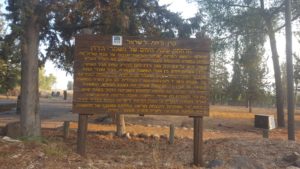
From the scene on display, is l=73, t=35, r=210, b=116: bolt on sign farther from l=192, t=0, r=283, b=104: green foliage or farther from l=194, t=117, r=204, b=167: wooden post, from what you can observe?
l=192, t=0, r=283, b=104: green foliage

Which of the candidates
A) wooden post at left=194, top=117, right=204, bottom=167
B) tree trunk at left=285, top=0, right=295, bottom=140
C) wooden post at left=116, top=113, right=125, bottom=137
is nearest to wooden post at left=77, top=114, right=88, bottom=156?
wooden post at left=194, top=117, right=204, bottom=167

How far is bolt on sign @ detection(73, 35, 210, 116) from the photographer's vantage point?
10758 millimetres

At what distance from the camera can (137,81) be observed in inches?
424

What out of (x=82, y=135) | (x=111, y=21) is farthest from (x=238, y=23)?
(x=82, y=135)

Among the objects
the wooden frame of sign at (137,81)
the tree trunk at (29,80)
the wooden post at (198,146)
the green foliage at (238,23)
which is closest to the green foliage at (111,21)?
the tree trunk at (29,80)

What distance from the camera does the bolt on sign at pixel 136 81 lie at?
10758 millimetres

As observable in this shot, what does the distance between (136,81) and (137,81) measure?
0.08ft

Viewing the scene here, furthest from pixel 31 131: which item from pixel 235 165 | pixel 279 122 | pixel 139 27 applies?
pixel 279 122

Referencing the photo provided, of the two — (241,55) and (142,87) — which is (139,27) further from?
(241,55)

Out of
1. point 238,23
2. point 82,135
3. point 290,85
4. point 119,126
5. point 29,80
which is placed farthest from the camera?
point 238,23

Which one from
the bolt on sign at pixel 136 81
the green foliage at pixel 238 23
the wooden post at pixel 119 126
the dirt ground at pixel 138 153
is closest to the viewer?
the dirt ground at pixel 138 153

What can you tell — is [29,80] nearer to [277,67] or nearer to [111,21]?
[111,21]

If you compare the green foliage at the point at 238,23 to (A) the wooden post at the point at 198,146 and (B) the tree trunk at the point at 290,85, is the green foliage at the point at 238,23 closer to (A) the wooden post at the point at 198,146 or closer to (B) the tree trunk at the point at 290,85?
(B) the tree trunk at the point at 290,85

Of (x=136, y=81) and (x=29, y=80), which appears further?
(x=29, y=80)
